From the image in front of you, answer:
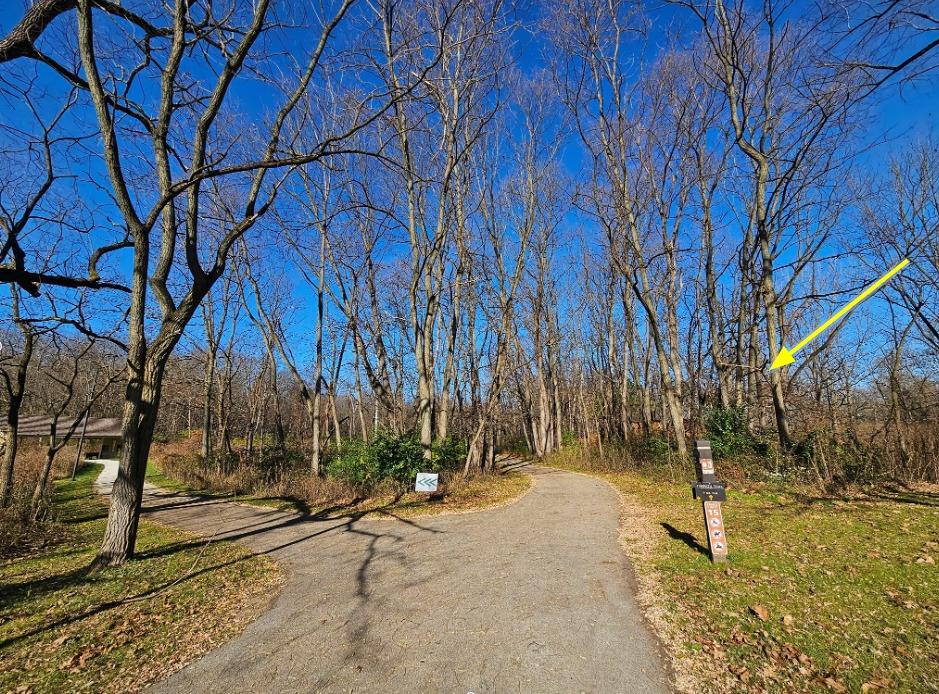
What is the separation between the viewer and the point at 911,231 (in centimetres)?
1411

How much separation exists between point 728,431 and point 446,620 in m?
12.8

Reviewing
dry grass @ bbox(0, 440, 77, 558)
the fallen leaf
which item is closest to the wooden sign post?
the fallen leaf

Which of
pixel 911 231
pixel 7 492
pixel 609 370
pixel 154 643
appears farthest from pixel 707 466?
pixel 609 370

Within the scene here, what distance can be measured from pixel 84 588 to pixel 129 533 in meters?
0.84

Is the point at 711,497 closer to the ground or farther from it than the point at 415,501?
farther from it

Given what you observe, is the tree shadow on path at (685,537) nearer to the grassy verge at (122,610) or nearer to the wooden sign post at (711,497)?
the wooden sign post at (711,497)

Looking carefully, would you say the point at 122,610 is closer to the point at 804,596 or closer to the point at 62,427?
the point at 804,596

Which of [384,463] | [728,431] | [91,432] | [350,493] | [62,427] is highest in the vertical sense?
[62,427]

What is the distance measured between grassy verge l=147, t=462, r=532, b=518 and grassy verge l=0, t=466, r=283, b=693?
121 inches

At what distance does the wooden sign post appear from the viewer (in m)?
5.21

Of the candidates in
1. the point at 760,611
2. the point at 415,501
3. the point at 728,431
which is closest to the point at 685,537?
the point at 760,611

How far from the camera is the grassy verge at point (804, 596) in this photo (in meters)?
3.05

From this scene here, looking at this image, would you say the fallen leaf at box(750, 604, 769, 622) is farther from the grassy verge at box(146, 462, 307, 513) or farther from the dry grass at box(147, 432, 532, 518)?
the grassy verge at box(146, 462, 307, 513)

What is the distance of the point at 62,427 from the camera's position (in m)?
31.5
